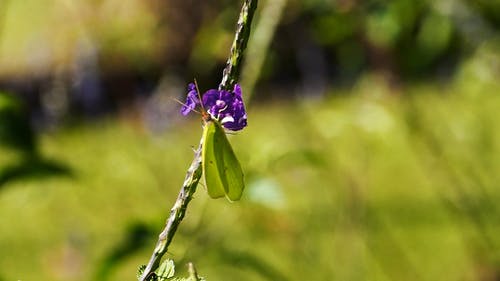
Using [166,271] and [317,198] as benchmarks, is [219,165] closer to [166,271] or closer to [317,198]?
[166,271]

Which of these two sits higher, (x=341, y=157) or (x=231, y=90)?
(x=341, y=157)

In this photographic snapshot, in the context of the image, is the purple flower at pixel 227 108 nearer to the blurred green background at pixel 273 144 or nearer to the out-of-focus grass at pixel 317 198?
the blurred green background at pixel 273 144

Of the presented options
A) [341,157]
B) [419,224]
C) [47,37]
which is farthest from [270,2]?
[47,37]

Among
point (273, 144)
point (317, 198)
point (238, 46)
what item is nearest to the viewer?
point (238, 46)

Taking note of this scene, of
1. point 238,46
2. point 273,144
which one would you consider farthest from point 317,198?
point 238,46

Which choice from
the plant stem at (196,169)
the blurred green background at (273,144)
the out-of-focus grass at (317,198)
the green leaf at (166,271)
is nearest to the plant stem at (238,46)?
the plant stem at (196,169)

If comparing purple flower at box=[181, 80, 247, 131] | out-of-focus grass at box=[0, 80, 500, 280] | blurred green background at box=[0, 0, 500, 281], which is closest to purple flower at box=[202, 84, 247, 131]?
purple flower at box=[181, 80, 247, 131]

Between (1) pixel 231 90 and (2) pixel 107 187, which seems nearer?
(1) pixel 231 90

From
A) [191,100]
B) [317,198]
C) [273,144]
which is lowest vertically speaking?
[191,100]

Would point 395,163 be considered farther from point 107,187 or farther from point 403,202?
point 107,187
